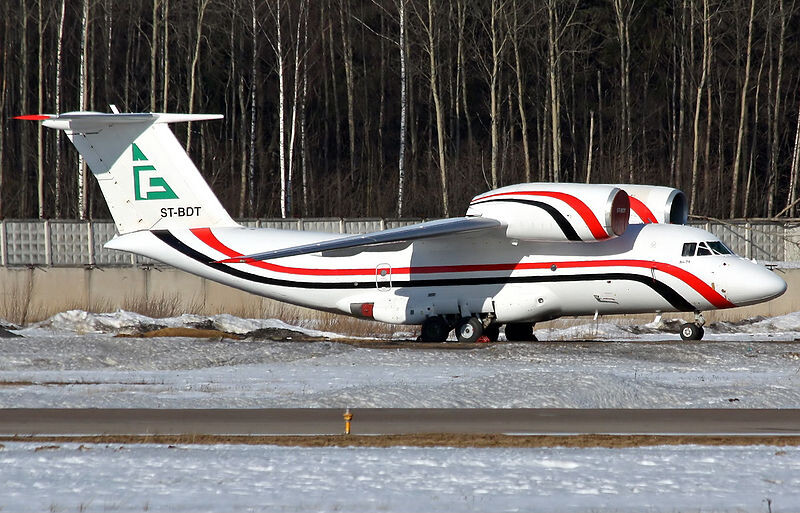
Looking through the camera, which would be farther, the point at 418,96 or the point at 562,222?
the point at 418,96

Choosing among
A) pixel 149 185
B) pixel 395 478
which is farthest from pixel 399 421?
pixel 149 185

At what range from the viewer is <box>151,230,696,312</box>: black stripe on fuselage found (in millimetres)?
21625

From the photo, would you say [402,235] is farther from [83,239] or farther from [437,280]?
[83,239]

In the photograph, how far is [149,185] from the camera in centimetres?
2412

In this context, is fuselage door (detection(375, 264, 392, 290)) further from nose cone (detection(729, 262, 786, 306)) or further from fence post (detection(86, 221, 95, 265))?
fence post (detection(86, 221, 95, 265))

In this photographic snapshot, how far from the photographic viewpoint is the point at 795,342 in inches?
850

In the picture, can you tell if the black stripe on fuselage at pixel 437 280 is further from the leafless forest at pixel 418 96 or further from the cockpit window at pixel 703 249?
the leafless forest at pixel 418 96

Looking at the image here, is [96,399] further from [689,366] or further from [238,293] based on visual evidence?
[238,293]

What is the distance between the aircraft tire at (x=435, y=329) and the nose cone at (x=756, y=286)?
593 cm

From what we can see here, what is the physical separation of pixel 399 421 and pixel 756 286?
1130 cm

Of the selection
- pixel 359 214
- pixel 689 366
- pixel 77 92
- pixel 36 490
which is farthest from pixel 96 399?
pixel 77 92

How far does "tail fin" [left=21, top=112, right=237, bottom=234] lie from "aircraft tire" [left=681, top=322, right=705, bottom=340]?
1018 centimetres

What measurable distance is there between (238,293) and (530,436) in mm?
21862

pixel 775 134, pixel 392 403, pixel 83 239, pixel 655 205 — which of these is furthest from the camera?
pixel 775 134
